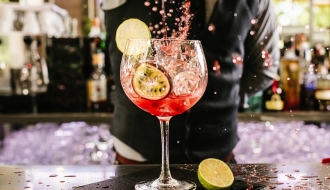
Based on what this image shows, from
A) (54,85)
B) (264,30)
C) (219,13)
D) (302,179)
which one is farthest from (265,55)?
(54,85)

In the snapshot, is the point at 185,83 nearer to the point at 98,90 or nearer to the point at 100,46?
the point at 98,90

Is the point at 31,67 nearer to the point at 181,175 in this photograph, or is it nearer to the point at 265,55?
the point at 265,55

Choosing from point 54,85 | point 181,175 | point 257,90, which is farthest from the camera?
point 54,85

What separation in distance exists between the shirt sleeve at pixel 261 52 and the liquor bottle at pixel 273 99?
72 centimetres

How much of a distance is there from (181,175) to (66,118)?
178 cm

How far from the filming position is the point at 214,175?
1.05 meters

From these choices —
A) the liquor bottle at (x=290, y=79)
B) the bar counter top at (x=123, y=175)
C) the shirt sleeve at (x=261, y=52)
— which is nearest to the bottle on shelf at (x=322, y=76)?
the liquor bottle at (x=290, y=79)

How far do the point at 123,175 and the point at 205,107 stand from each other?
2.31ft

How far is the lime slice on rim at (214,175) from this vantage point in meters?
1.02

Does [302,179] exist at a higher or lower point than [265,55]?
lower

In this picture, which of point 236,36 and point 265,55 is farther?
point 265,55

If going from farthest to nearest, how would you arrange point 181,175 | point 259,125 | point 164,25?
point 259,125 → point 164,25 → point 181,175

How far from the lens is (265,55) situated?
2.01 metres

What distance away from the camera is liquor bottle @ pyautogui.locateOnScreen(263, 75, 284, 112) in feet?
9.11
